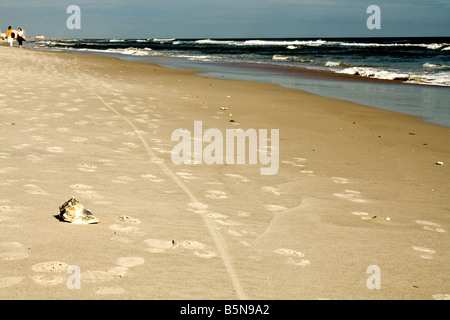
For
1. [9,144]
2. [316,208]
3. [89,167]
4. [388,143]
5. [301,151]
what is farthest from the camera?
[388,143]

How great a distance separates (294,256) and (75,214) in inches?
62.4

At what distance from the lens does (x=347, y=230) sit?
3711 millimetres

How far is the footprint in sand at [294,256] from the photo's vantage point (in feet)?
9.97

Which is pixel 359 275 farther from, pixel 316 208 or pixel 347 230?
pixel 316 208

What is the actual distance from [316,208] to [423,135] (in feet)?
14.8

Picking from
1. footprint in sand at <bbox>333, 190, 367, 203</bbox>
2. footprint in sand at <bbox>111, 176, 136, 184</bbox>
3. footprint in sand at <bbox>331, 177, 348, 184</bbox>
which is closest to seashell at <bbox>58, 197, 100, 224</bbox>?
footprint in sand at <bbox>111, 176, 136, 184</bbox>

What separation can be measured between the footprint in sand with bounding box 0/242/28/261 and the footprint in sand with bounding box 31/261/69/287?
0.17 meters

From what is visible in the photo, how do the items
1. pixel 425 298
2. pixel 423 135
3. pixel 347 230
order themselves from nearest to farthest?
pixel 425 298
pixel 347 230
pixel 423 135

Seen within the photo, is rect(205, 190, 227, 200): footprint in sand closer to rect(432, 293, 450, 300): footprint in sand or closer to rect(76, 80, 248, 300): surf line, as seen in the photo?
rect(76, 80, 248, 300): surf line

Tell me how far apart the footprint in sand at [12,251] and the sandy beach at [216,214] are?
0.01m

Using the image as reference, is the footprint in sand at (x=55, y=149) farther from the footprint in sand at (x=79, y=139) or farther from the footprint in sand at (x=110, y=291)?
the footprint in sand at (x=110, y=291)

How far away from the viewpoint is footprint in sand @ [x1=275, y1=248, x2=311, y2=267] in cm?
304

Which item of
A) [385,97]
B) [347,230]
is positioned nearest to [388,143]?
[347,230]

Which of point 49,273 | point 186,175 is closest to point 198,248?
point 49,273
